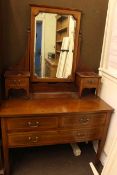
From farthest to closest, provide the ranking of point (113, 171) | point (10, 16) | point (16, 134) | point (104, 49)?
point (104, 49) < point (10, 16) < point (16, 134) < point (113, 171)

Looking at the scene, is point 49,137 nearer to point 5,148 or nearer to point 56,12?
point 5,148

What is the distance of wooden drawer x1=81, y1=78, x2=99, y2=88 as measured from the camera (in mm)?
1849

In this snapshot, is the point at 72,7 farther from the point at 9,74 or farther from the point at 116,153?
the point at 116,153

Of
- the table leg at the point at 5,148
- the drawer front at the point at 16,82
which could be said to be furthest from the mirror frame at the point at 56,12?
the table leg at the point at 5,148

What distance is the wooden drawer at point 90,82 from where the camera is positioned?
185 cm

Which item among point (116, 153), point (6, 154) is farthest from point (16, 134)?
point (116, 153)

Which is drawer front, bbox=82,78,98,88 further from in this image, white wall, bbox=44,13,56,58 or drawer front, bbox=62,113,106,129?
white wall, bbox=44,13,56,58

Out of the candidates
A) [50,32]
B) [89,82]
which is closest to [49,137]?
[89,82]

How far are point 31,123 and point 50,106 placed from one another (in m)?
0.24

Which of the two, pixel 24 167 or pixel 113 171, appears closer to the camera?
pixel 113 171

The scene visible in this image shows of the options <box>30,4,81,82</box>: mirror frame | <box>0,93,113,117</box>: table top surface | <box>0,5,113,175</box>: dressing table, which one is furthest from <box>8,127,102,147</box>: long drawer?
<box>30,4,81,82</box>: mirror frame

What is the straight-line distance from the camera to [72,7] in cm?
177

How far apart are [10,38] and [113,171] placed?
1.51 m

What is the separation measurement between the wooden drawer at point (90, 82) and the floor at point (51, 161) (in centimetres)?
84
